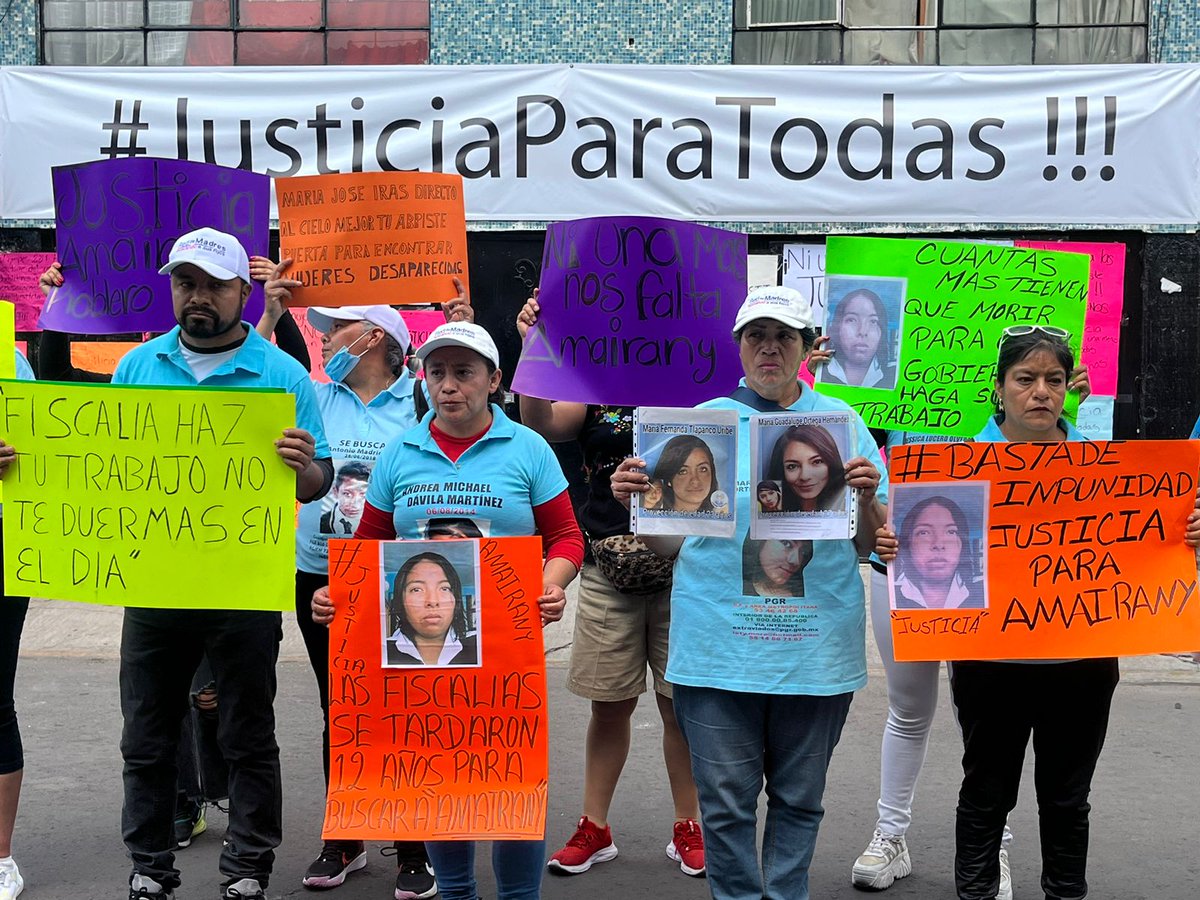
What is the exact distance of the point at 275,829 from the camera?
4.05 m

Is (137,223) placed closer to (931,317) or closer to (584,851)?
(584,851)

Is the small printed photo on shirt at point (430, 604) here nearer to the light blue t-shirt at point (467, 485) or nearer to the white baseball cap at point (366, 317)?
the light blue t-shirt at point (467, 485)

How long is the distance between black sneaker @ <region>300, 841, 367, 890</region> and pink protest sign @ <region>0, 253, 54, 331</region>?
4.03m

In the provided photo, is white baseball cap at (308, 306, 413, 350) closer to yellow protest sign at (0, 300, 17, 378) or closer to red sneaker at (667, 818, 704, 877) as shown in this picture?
yellow protest sign at (0, 300, 17, 378)

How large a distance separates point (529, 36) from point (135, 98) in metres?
3.60

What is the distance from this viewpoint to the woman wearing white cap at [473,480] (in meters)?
3.67

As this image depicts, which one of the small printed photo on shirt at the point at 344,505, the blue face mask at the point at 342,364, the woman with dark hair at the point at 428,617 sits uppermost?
the blue face mask at the point at 342,364

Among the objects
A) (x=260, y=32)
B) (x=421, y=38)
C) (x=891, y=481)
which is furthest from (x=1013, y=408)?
(x=260, y=32)

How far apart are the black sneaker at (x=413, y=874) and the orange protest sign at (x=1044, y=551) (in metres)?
1.79

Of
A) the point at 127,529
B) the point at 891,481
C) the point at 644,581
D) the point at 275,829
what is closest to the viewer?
the point at 891,481

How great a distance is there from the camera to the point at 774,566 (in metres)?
3.46

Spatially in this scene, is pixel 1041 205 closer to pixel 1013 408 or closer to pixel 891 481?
pixel 1013 408

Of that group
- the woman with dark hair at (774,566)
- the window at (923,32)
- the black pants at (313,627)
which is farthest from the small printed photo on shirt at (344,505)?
the window at (923,32)

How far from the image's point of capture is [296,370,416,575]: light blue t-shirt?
4496mm
